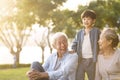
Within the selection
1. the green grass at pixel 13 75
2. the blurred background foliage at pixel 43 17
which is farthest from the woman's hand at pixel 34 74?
the blurred background foliage at pixel 43 17

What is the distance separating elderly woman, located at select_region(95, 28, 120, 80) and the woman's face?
39cm

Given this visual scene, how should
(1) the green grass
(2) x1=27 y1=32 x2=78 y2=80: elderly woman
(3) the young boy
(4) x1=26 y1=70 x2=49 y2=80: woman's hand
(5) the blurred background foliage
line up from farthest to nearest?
1. (5) the blurred background foliage
2. (1) the green grass
3. (3) the young boy
4. (2) x1=27 y1=32 x2=78 y2=80: elderly woman
5. (4) x1=26 y1=70 x2=49 y2=80: woman's hand

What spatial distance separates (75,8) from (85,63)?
77.4 ft

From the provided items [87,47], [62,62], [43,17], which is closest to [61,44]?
[62,62]

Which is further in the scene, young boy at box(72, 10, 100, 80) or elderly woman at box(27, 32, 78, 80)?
young boy at box(72, 10, 100, 80)

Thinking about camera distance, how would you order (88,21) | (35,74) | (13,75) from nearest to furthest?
1. (35,74)
2. (88,21)
3. (13,75)

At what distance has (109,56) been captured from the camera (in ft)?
14.6

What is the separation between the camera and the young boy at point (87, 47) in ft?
18.2

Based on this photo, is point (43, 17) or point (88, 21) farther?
point (43, 17)

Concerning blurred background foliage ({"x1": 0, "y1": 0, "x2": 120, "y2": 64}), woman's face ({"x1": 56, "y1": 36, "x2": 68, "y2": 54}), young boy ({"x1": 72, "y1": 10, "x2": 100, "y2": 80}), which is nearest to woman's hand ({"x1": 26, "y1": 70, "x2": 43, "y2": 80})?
woman's face ({"x1": 56, "y1": 36, "x2": 68, "y2": 54})

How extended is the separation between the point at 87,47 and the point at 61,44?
1171mm

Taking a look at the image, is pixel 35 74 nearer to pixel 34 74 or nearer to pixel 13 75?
pixel 34 74

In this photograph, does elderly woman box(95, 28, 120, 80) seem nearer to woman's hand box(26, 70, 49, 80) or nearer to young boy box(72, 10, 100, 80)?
woman's hand box(26, 70, 49, 80)

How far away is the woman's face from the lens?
451cm
